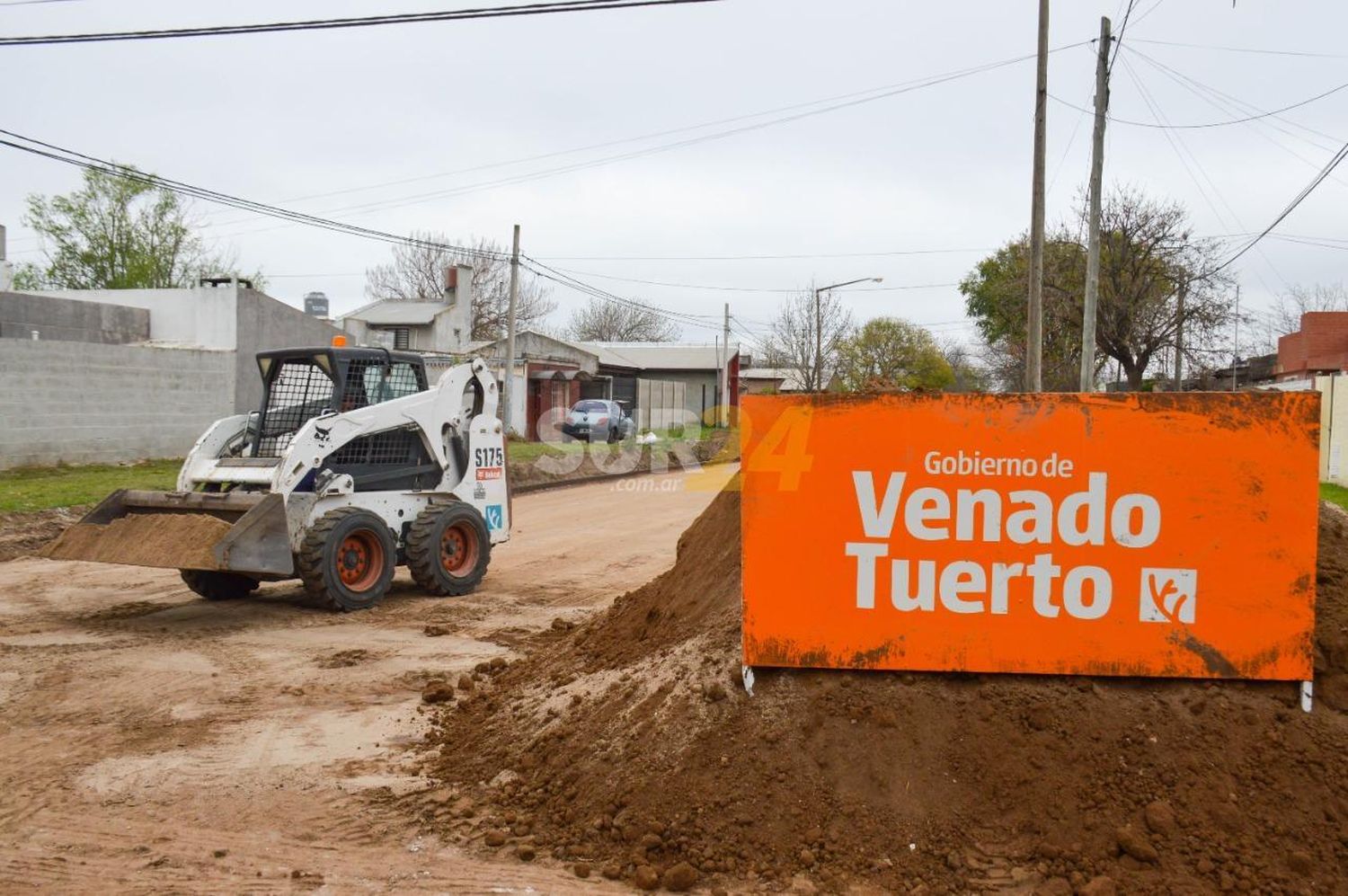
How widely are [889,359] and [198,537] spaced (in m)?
40.4

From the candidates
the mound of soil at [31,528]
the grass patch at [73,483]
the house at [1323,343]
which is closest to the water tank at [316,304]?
the grass patch at [73,483]

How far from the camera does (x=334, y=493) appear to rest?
1055 centimetres

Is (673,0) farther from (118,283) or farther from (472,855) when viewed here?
(118,283)

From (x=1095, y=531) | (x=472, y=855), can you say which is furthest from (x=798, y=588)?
(x=472, y=855)

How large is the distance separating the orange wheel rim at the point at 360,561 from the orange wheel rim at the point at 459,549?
2.78 feet

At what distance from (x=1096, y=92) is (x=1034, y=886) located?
65.5 ft

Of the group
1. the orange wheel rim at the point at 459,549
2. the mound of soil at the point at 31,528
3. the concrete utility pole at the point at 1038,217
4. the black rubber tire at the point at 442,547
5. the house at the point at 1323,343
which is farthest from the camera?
the house at the point at 1323,343

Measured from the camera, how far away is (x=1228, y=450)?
16.6 ft

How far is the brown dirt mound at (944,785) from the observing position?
14.3 feet

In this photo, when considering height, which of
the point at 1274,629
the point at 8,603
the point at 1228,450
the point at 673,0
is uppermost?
the point at 673,0

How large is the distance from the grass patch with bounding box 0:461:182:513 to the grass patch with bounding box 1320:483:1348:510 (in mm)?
20108

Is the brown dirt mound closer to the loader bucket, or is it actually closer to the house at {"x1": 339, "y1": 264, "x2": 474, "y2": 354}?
the loader bucket

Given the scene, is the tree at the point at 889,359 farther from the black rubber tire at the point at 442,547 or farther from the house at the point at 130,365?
the black rubber tire at the point at 442,547

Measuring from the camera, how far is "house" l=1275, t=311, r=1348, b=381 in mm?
35562
